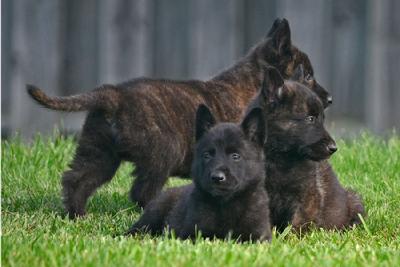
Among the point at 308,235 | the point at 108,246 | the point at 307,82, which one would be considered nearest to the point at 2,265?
A: the point at 108,246

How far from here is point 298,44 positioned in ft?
40.0

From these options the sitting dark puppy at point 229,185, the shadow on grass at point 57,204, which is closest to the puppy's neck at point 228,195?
the sitting dark puppy at point 229,185

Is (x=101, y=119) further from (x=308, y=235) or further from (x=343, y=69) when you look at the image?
(x=343, y=69)

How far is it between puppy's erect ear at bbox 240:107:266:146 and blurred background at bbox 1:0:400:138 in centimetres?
442

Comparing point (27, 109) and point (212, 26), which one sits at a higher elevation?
point (212, 26)

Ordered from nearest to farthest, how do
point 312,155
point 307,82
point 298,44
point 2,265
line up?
1. point 2,265
2. point 312,155
3. point 307,82
4. point 298,44

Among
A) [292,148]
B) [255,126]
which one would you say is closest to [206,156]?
[255,126]

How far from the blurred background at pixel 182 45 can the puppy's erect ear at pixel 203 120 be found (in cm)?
436

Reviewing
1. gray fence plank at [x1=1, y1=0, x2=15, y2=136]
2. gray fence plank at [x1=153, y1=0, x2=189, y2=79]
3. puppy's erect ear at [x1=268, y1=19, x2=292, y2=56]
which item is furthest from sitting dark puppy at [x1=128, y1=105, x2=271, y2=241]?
gray fence plank at [x1=1, y1=0, x2=15, y2=136]

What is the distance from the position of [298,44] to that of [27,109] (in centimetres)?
258

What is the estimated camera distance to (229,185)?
7598mm

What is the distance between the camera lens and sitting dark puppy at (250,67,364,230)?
8.25 meters

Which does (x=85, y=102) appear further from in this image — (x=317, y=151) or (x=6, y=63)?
(x=6, y=63)

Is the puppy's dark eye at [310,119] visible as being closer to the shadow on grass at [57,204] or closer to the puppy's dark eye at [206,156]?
the puppy's dark eye at [206,156]
